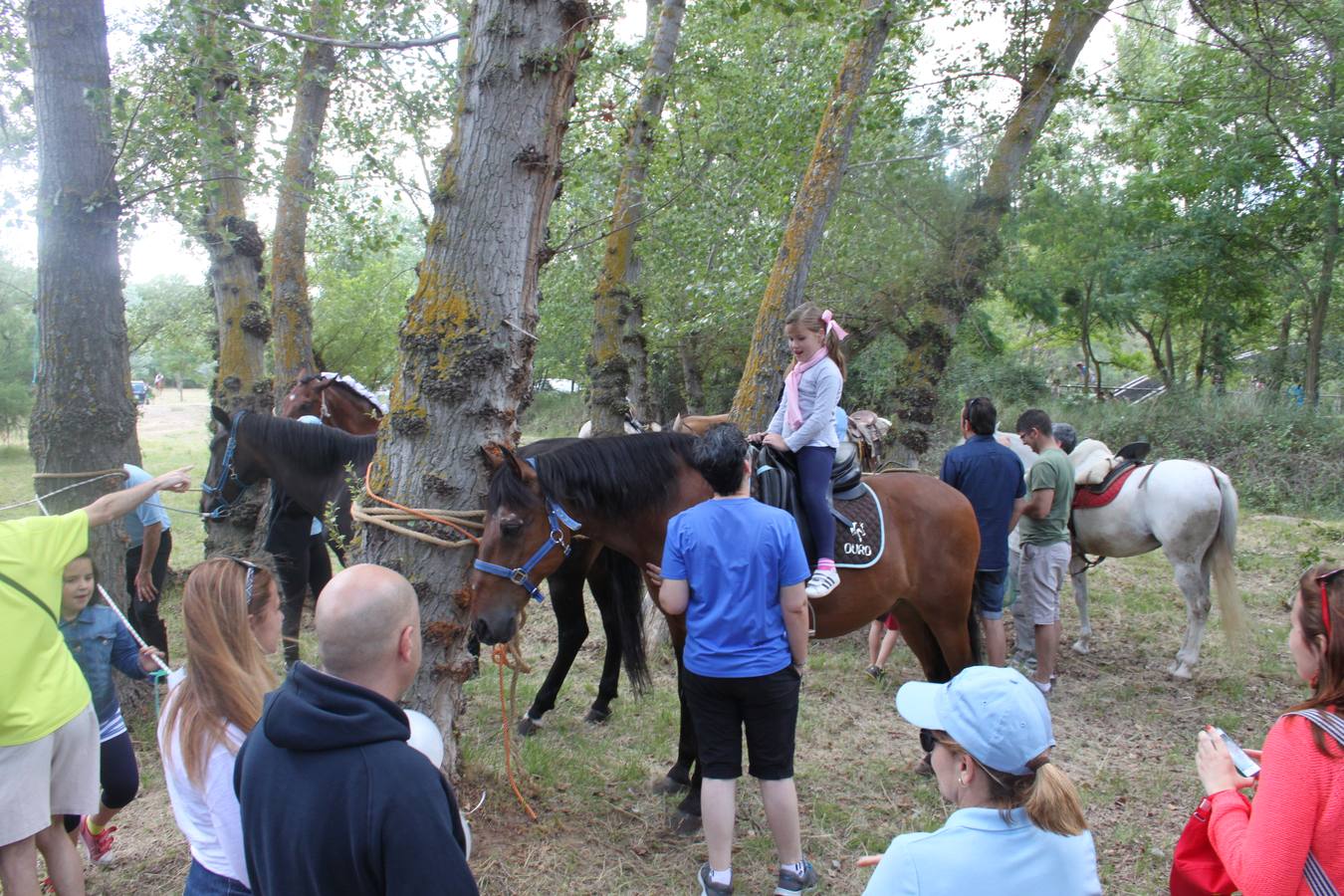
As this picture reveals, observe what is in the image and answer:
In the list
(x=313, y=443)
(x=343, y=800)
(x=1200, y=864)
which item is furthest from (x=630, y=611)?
(x=343, y=800)

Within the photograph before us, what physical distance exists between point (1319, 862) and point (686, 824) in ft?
8.57

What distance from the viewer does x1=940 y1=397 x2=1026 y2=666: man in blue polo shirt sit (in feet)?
17.4

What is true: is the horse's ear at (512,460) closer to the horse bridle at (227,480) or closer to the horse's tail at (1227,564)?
the horse bridle at (227,480)

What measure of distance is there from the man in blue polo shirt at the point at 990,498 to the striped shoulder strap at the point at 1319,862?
12.2ft

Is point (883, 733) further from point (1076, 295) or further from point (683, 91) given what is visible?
point (1076, 295)

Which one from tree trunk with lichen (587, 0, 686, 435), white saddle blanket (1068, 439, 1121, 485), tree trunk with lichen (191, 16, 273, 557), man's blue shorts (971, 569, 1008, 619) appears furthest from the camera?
tree trunk with lichen (587, 0, 686, 435)

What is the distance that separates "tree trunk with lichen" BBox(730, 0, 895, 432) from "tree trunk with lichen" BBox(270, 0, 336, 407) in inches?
190

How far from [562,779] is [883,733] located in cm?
206

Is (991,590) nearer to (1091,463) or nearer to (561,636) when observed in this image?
(1091,463)

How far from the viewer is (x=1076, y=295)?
60.0 ft

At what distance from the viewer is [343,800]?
134 cm

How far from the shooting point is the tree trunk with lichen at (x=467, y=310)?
3062 mm

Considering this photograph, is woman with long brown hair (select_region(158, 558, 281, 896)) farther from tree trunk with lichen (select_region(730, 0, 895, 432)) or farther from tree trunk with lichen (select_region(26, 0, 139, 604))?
tree trunk with lichen (select_region(730, 0, 895, 432))

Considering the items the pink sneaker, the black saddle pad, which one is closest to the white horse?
the black saddle pad
